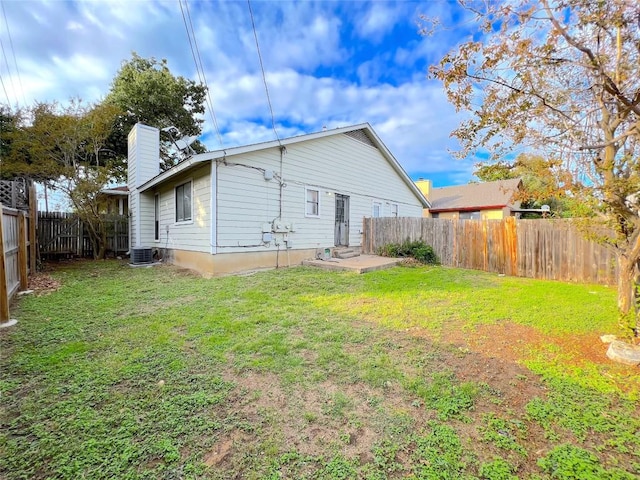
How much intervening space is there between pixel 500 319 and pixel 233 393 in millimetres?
3952

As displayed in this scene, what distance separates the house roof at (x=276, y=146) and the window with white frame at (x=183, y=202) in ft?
1.69

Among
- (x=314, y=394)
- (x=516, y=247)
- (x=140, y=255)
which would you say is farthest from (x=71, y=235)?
(x=516, y=247)

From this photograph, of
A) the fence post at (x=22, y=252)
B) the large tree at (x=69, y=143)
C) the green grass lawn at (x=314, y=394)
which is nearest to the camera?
the green grass lawn at (x=314, y=394)

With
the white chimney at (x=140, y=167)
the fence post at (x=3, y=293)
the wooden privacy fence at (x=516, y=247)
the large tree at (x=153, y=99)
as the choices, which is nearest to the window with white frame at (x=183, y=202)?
the white chimney at (x=140, y=167)

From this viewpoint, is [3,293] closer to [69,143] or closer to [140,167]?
[69,143]

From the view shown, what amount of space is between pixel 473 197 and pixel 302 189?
62.5 ft

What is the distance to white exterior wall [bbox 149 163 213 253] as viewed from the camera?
7918 mm

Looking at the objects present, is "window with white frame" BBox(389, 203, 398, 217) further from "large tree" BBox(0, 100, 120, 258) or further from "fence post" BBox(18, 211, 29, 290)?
"fence post" BBox(18, 211, 29, 290)

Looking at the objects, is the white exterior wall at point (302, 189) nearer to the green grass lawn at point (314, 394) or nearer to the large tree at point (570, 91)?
the green grass lawn at point (314, 394)

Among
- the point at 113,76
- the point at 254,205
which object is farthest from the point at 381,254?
the point at 113,76

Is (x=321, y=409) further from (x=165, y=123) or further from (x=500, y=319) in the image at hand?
(x=165, y=123)

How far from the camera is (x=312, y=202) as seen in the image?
33.7 feet

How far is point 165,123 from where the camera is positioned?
64.7 feet

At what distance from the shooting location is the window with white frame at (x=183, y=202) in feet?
29.9
